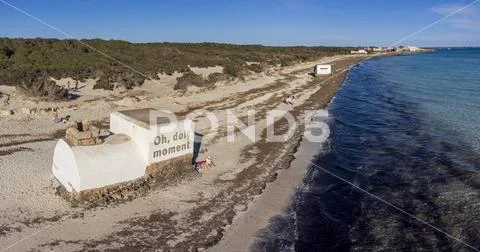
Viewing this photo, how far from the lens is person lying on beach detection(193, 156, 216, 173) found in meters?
18.7

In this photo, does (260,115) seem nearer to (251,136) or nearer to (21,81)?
(251,136)

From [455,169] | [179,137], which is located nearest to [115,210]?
[179,137]

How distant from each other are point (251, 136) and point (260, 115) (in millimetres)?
6175

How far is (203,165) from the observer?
62.3 ft

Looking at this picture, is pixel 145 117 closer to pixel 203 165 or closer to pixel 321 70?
pixel 203 165

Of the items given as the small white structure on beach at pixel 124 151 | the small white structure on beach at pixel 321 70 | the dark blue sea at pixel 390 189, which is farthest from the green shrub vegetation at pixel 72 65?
the dark blue sea at pixel 390 189

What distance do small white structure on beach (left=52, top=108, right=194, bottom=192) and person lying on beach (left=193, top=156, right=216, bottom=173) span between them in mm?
846

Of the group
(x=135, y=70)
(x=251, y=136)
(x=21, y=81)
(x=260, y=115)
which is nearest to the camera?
(x=251, y=136)

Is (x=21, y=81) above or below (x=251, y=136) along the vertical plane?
above

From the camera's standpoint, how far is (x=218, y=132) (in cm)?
2520

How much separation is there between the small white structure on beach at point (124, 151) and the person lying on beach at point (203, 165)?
85 centimetres

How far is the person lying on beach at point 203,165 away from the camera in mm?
18688

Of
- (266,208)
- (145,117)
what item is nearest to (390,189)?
(266,208)

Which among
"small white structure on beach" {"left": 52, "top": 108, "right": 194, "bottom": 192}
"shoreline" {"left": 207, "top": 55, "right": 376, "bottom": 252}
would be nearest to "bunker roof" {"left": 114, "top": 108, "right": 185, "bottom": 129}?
"small white structure on beach" {"left": 52, "top": 108, "right": 194, "bottom": 192}
